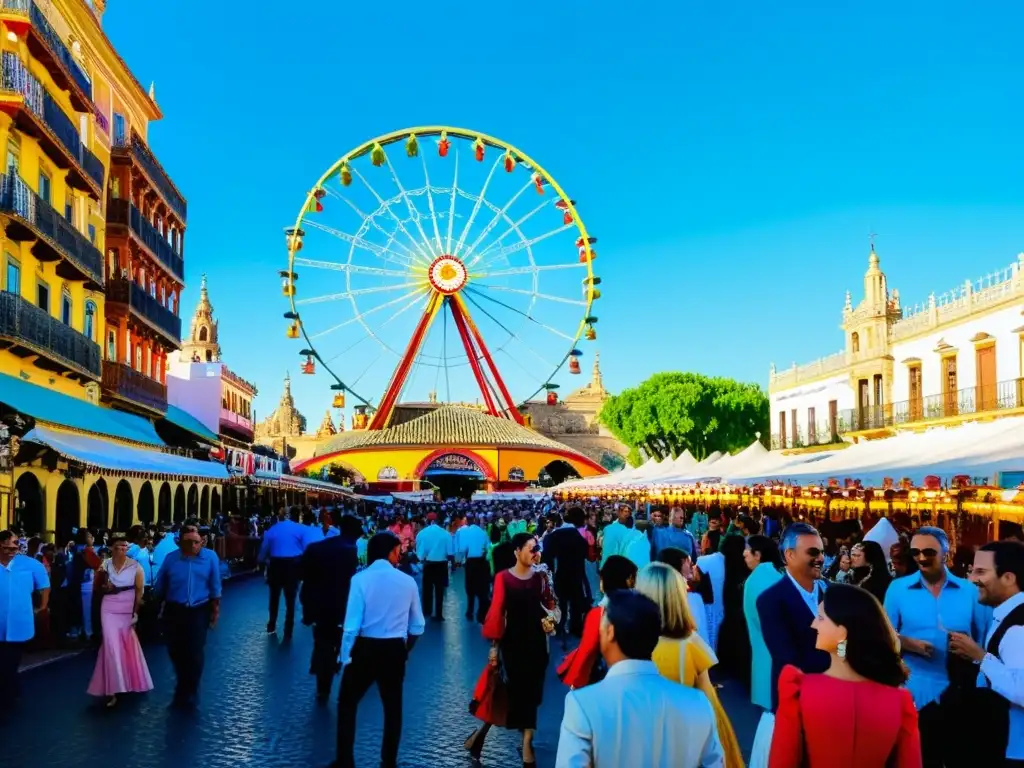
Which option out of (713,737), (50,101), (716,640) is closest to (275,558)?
(716,640)

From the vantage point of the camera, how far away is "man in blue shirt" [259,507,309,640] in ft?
44.3

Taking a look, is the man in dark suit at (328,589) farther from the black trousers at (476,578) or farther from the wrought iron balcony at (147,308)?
the wrought iron balcony at (147,308)

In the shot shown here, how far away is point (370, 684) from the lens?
6.96 m

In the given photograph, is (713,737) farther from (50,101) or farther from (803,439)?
(803,439)

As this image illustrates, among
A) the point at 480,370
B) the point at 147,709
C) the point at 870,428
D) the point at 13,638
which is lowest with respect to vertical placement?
the point at 147,709

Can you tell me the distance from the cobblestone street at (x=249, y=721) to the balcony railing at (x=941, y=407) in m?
22.9

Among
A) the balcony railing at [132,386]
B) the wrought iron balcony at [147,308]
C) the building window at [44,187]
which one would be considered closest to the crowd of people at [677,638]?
the building window at [44,187]

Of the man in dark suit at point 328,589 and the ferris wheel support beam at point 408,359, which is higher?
the ferris wheel support beam at point 408,359

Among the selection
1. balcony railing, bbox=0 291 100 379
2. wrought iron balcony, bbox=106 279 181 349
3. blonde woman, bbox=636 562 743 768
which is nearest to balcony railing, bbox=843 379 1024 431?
balcony railing, bbox=0 291 100 379

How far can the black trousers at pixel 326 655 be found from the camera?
9.81 meters

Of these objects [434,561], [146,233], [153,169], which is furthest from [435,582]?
[153,169]

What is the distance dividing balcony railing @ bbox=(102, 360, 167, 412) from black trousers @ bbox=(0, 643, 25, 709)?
→ 1975cm

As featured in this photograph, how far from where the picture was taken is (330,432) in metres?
121

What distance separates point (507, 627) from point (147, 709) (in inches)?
141
